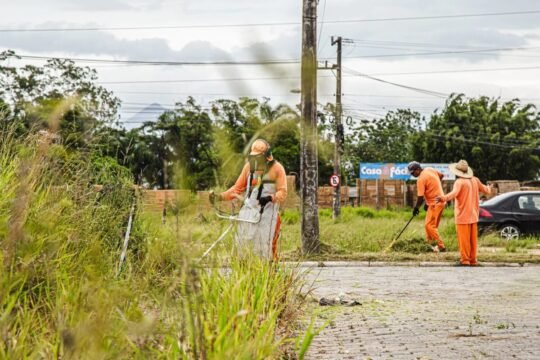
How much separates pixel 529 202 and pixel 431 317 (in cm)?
1427

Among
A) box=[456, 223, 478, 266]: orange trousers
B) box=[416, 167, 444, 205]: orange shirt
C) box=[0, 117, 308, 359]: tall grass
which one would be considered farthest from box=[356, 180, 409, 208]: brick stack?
box=[0, 117, 308, 359]: tall grass

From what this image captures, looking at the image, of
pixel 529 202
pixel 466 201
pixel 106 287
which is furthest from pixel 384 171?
pixel 106 287

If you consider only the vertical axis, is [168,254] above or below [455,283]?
above

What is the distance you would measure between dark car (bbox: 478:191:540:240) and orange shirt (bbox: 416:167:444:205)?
332 centimetres

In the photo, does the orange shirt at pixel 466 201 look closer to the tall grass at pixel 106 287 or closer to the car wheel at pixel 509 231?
the car wheel at pixel 509 231

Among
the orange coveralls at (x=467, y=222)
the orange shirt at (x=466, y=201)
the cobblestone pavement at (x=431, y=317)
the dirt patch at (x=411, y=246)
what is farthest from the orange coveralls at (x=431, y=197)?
the cobblestone pavement at (x=431, y=317)

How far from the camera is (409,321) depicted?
8664mm

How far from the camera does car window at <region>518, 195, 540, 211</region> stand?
880 inches

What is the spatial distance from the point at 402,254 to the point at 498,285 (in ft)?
16.9

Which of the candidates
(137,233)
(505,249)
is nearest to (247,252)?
(137,233)

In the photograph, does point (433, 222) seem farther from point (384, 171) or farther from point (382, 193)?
point (384, 171)

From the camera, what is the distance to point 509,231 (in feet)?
72.8

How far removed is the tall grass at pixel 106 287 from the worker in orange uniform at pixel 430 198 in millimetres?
10987

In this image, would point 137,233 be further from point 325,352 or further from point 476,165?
point 476,165
